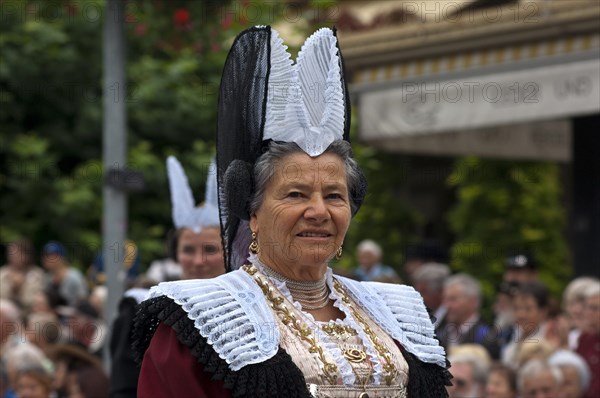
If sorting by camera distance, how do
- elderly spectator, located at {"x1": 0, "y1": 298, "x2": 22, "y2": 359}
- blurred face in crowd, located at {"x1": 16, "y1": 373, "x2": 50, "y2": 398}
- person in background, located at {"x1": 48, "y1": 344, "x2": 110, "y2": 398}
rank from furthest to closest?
elderly spectator, located at {"x1": 0, "y1": 298, "x2": 22, "y2": 359}
blurred face in crowd, located at {"x1": 16, "y1": 373, "x2": 50, "y2": 398}
person in background, located at {"x1": 48, "y1": 344, "x2": 110, "y2": 398}

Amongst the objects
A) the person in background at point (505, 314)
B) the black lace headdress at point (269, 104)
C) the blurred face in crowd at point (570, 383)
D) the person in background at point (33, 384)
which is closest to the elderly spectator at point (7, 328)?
the person in background at point (33, 384)

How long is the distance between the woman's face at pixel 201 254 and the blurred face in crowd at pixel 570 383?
2.19 metres

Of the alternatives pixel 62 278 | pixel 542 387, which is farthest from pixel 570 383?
pixel 62 278

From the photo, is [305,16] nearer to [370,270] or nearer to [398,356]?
[370,270]

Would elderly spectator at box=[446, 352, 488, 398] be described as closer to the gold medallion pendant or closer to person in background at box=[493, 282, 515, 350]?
person in background at box=[493, 282, 515, 350]

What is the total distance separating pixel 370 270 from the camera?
1093cm

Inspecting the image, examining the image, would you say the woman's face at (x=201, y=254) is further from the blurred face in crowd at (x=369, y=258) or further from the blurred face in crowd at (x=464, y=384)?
the blurred face in crowd at (x=369, y=258)

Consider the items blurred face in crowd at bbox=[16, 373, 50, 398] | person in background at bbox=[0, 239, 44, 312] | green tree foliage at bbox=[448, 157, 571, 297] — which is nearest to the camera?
blurred face in crowd at bbox=[16, 373, 50, 398]

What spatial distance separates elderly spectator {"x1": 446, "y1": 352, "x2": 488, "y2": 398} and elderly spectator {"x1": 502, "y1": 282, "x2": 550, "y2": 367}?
3.11 ft

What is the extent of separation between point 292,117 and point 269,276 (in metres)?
0.47

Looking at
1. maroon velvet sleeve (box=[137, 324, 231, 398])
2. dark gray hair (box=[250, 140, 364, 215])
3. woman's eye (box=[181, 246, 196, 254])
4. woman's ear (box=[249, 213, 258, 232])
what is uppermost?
dark gray hair (box=[250, 140, 364, 215])

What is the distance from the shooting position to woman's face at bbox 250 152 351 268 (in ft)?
12.6

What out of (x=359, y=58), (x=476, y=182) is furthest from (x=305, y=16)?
(x=476, y=182)

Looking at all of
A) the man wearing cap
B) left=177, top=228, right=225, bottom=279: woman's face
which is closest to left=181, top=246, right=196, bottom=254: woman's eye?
left=177, top=228, right=225, bottom=279: woman's face
